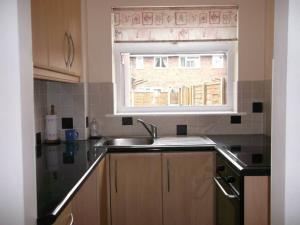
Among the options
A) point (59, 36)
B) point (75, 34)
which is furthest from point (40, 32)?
point (75, 34)

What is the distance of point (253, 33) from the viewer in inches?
116

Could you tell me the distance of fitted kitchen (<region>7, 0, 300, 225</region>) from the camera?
929 millimetres

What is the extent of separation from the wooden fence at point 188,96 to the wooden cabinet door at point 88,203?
3.97ft

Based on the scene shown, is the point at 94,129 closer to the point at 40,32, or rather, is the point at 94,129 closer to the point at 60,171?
the point at 60,171

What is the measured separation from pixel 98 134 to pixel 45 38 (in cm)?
140

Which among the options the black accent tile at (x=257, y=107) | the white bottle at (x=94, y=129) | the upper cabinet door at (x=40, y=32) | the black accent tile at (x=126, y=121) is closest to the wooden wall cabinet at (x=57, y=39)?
the upper cabinet door at (x=40, y=32)

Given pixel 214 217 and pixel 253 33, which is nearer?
pixel 214 217

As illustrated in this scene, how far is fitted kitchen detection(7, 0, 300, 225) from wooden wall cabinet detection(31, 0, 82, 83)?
0.4 inches

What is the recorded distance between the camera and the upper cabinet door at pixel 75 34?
2363 millimetres

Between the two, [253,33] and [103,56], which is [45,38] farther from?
[253,33]

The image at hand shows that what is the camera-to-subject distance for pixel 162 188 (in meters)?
2.47

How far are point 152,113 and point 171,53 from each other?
593 mm

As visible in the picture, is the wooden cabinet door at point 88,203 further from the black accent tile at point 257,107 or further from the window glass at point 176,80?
the black accent tile at point 257,107
